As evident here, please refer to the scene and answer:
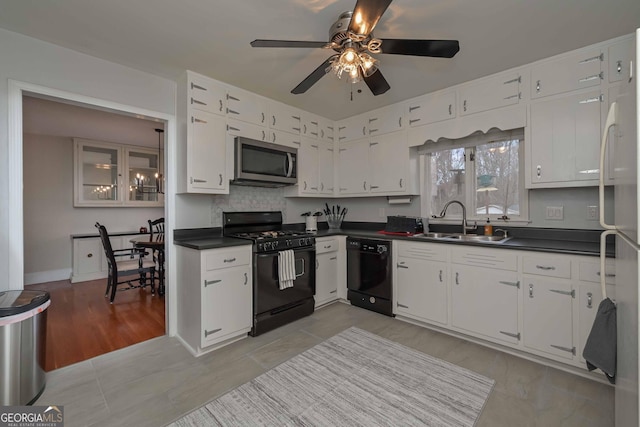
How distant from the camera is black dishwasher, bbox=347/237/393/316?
3.03 metres

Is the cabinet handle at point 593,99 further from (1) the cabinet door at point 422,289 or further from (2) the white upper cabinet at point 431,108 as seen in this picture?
(1) the cabinet door at point 422,289

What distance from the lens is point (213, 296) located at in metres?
2.33

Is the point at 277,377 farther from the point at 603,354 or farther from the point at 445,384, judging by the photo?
the point at 603,354

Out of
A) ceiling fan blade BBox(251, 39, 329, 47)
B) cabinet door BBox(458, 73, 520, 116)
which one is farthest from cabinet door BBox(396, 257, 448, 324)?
ceiling fan blade BBox(251, 39, 329, 47)

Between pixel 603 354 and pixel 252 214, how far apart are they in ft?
9.92

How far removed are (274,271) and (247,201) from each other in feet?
3.32

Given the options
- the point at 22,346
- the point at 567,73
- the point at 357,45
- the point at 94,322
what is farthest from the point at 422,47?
the point at 94,322

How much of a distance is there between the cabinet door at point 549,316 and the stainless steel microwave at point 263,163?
8.25 feet

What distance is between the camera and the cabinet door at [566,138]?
213cm

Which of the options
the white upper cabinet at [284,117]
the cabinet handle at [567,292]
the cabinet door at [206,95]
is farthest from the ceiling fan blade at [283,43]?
the cabinet handle at [567,292]

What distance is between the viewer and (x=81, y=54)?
2.19 metres

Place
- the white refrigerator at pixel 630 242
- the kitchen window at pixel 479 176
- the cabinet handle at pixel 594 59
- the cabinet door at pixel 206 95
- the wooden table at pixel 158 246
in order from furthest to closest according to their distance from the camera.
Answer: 1. the wooden table at pixel 158 246
2. the kitchen window at pixel 479 176
3. the cabinet door at pixel 206 95
4. the cabinet handle at pixel 594 59
5. the white refrigerator at pixel 630 242

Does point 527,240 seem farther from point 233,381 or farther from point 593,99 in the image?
point 233,381

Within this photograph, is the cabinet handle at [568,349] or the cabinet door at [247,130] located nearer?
the cabinet handle at [568,349]
